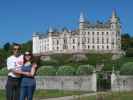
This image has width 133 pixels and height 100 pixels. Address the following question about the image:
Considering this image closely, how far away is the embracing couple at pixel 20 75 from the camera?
44.2 feet

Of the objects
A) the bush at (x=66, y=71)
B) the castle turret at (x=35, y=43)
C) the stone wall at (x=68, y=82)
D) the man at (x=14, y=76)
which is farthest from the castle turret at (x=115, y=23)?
the man at (x=14, y=76)

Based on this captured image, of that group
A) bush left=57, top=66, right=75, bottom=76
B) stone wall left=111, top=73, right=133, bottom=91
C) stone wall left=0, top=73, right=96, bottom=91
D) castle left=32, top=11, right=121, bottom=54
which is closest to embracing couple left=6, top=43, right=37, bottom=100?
stone wall left=111, top=73, right=133, bottom=91

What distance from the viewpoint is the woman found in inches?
530

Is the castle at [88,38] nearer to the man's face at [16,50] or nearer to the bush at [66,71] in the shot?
the bush at [66,71]

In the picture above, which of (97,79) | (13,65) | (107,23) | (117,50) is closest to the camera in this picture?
(13,65)

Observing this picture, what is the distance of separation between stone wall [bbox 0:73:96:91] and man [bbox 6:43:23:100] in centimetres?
3027

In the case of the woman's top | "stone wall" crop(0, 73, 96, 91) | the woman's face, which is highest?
the woman's face

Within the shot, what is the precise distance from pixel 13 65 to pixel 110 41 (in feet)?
491

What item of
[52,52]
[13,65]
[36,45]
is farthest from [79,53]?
[13,65]

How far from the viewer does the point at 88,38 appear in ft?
540

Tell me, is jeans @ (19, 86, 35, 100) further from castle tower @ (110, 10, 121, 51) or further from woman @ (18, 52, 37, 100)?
castle tower @ (110, 10, 121, 51)

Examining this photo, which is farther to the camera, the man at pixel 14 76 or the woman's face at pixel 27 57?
the man at pixel 14 76

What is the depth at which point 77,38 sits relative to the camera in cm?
16512

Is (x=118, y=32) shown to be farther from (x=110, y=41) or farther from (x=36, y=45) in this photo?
(x=36, y=45)
